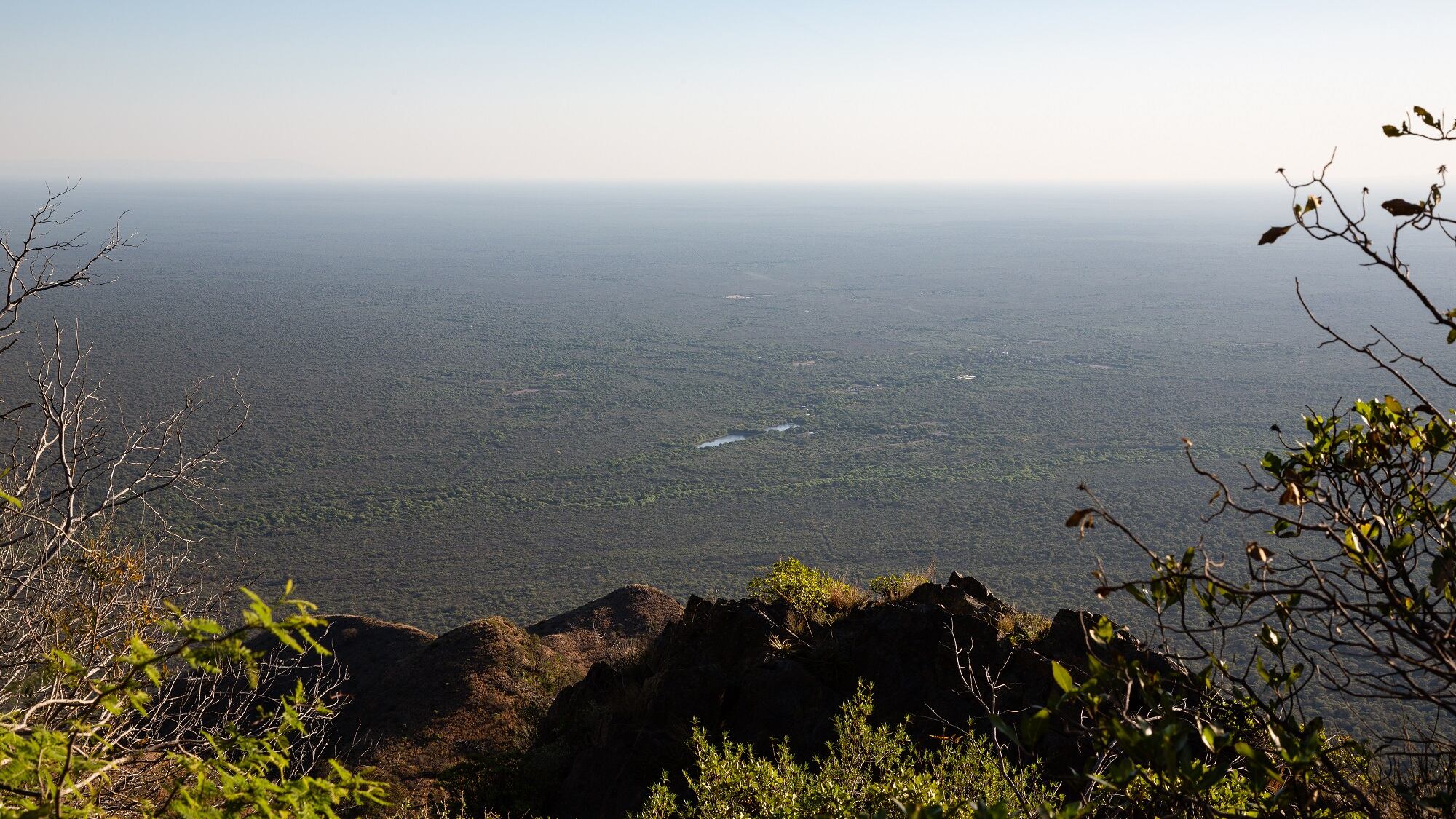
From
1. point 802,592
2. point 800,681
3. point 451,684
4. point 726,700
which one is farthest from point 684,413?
point 800,681

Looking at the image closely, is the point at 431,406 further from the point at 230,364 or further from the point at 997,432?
the point at 997,432

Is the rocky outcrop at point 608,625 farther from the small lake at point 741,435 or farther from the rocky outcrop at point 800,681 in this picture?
the small lake at point 741,435

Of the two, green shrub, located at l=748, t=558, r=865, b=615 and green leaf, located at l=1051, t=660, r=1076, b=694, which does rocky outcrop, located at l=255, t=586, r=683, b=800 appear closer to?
green shrub, located at l=748, t=558, r=865, b=615

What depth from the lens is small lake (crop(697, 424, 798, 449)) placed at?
65000 millimetres

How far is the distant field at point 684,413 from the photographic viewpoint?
45094 mm

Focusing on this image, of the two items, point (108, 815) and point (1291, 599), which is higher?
point (1291, 599)

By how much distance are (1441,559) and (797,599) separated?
7.92 metres

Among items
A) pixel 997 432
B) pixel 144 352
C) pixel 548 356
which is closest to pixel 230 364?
pixel 144 352

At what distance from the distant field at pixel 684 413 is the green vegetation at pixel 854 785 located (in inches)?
1330

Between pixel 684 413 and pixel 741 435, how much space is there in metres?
7.22

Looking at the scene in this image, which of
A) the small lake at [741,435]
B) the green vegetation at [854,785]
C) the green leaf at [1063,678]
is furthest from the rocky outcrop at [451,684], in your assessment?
the small lake at [741,435]

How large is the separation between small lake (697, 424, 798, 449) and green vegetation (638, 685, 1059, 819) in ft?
190

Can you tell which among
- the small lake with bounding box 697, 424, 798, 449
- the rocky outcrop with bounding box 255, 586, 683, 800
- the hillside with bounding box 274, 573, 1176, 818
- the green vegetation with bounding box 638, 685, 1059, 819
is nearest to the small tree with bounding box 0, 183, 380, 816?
the rocky outcrop with bounding box 255, 586, 683, 800

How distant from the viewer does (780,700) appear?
28.5 ft
